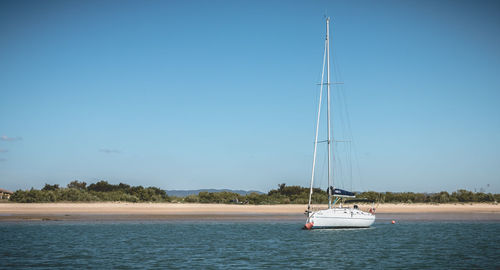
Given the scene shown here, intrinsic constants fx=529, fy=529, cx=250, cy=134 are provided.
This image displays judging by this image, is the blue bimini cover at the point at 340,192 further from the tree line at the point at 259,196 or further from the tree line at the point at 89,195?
the tree line at the point at 89,195

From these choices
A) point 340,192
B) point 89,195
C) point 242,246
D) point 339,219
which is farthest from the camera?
point 89,195

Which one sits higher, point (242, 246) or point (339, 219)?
point (339, 219)

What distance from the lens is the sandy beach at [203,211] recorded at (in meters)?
54.6

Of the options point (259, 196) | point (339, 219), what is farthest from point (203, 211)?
point (339, 219)

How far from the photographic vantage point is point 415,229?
43656 millimetres

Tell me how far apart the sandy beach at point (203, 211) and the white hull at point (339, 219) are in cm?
1129

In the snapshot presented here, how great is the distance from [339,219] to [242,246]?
13.1m

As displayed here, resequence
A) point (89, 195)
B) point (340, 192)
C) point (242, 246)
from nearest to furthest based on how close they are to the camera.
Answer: point (242, 246) → point (340, 192) → point (89, 195)

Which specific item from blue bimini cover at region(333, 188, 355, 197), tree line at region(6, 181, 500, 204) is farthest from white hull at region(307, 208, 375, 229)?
tree line at region(6, 181, 500, 204)

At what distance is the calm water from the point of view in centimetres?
2569

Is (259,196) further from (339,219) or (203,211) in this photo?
(339,219)

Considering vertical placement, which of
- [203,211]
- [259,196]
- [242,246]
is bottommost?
[242,246]

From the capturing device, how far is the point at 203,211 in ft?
207

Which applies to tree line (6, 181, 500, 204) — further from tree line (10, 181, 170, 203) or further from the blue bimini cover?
the blue bimini cover
